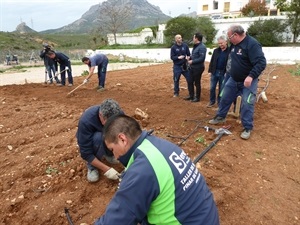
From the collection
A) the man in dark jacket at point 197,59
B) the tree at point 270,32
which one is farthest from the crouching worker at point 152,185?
the tree at point 270,32

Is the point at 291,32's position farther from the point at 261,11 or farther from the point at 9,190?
the point at 9,190

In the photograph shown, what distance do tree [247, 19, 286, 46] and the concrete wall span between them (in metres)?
4.98

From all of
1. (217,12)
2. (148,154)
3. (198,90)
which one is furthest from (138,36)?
(148,154)

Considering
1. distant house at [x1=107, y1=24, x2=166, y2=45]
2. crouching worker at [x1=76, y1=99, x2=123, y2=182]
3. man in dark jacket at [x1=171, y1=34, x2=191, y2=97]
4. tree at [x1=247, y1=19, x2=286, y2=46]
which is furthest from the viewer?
distant house at [x1=107, y1=24, x2=166, y2=45]

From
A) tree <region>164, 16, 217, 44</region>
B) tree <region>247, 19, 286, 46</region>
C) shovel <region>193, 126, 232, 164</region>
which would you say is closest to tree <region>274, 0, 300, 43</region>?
tree <region>247, 19, 286, 46</region>

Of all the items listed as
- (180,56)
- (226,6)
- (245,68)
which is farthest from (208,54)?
(226,6)

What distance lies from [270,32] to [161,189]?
77.2 feet

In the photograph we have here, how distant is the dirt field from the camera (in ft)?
9.01

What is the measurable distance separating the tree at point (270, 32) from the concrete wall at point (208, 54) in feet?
16.3

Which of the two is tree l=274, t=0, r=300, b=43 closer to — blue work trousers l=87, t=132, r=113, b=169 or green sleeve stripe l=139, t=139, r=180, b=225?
blue work trousers l=87, t=132, r=113, b=169

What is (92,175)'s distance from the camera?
3203 millimetres

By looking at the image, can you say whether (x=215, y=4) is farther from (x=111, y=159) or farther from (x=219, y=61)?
(x=111, y=159)

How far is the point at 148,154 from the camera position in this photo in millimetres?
1424

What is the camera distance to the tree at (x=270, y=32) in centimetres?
2147
